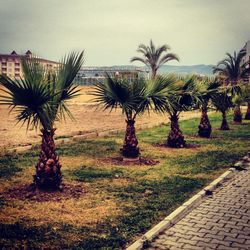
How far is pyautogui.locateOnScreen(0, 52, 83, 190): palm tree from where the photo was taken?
659 cm

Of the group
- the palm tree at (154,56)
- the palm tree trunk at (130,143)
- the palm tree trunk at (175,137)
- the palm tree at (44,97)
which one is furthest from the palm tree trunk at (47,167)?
the palm tree at (154,56)

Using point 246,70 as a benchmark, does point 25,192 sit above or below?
below

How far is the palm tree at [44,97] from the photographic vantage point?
659 centimetres

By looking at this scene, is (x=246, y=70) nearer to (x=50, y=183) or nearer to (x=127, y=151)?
(x=127, y=151)

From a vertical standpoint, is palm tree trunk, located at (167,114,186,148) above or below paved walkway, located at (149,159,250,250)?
above

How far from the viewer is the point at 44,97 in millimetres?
6703

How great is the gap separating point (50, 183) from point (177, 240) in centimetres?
325

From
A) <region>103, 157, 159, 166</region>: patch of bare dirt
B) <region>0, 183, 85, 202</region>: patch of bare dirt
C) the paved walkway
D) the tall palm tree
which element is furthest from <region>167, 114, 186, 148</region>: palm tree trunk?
<region>0, 183, 85, 202</region>: patch of bare dirt

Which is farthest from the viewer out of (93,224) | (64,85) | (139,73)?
(139,73)

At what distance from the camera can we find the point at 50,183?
722 cm

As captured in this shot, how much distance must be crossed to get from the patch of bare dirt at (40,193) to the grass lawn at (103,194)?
0.13 m

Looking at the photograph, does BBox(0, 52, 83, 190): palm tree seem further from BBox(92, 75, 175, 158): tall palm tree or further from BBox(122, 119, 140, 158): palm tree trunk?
BBox(122, 119, 140, 158): palm tree trunk

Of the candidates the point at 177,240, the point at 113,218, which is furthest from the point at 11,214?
the point at 177,240

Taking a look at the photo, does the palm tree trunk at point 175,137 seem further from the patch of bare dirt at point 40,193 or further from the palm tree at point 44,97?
the palm tree at point 44,97
